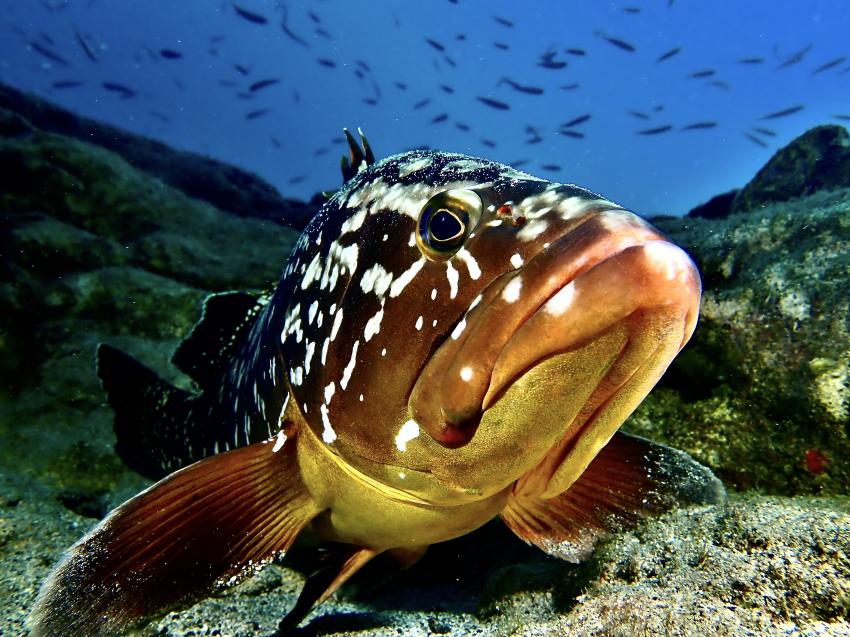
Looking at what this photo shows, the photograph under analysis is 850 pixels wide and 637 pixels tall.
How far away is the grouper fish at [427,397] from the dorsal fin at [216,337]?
111cm

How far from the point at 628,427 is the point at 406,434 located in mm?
2353

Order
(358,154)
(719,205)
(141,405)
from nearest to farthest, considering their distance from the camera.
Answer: (358,154), (141,405), (719,205)

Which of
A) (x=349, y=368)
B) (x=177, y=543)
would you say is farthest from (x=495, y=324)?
(x=177, y=543)

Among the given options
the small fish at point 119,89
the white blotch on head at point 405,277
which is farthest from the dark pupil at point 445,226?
the small fish at point 119,89

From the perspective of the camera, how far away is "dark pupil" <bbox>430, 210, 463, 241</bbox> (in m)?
1.47

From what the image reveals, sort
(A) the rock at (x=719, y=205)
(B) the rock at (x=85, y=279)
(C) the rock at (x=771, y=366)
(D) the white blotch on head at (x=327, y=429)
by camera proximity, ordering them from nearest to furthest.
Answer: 1. (D) the white blotch on head at (x=327, y=429)
2. (C) the rock at (x=771, y=366)
3. (B) the rock at (x=85, y=279)
4. (A) the rock at (x=719, y=205)

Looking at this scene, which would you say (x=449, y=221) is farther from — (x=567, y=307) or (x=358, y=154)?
(x=358, y=154)

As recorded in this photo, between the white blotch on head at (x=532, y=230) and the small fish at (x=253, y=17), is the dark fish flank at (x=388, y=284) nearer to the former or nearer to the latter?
the white blotch on head at (x=532, y=230)

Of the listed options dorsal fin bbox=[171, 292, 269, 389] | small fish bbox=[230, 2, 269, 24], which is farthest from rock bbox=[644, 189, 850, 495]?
small fish bbox=[230, 2, 269, 24]

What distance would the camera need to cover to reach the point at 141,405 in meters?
3.88

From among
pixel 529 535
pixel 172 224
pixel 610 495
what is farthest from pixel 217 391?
pixel 172 224

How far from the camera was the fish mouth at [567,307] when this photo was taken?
114 centimetres

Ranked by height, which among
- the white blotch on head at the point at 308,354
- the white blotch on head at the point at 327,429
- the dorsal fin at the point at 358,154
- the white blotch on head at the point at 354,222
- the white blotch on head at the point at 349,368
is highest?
the dorsal fin at the point at 358,154

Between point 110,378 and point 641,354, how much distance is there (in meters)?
4.05
